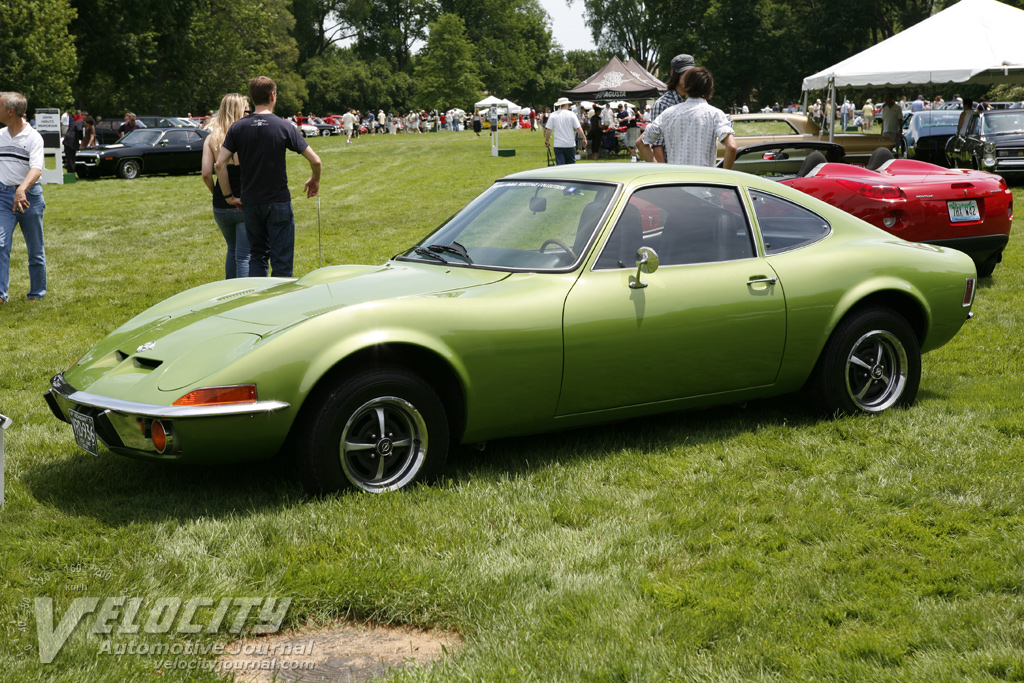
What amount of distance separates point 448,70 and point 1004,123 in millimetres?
64380

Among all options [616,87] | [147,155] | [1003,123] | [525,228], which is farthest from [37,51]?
[525,228]

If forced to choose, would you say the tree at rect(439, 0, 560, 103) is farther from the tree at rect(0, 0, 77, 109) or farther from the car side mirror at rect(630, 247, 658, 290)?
the car side mirror at rect(630, 247, 658, 290)

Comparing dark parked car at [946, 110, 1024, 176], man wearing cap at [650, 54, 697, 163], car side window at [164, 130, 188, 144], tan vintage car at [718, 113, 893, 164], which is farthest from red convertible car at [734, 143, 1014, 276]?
car side window at [164, 130, 188, 144]

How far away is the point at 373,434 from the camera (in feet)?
13.6

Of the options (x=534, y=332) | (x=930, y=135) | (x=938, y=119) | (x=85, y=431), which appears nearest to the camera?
(x=85, y=431)

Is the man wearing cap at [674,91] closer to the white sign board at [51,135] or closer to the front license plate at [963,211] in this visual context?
the front license plate at [963,211]

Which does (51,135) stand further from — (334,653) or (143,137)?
(334,653)

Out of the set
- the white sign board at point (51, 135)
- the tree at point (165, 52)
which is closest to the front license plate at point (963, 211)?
the white sign board at point (51, 135)

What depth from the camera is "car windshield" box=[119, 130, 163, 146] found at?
26770mm

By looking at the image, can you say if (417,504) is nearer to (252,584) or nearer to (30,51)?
(252,584)

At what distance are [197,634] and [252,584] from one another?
0.34 m

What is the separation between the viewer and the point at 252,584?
341cm

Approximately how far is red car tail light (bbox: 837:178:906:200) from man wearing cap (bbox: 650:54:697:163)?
1.69 m

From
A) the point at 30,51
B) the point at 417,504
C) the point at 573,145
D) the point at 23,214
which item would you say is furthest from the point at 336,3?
the point at 417,504
